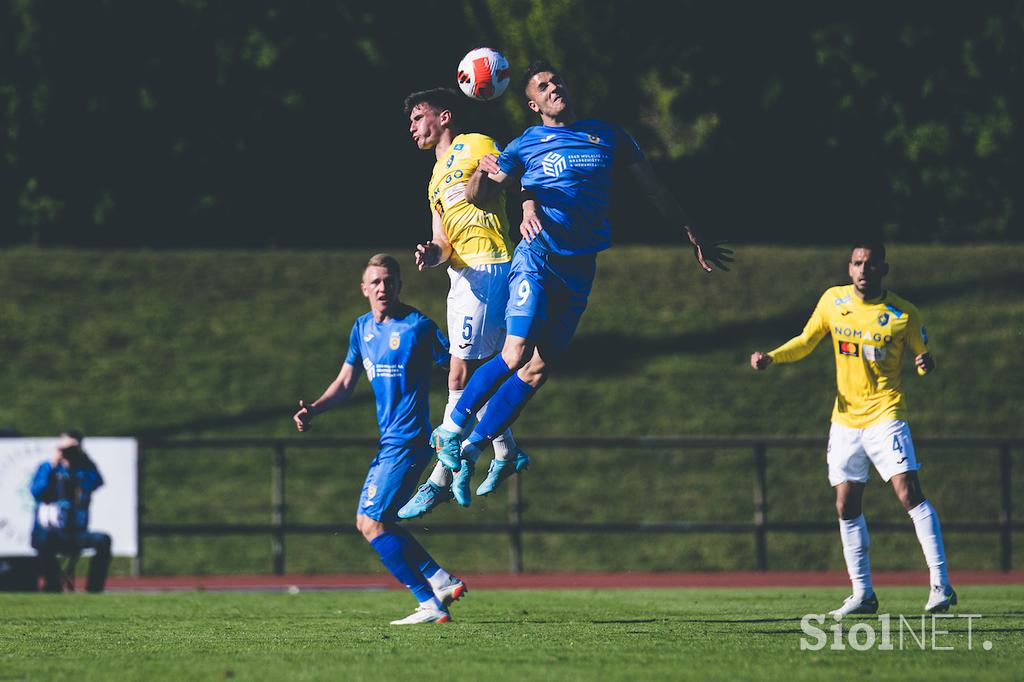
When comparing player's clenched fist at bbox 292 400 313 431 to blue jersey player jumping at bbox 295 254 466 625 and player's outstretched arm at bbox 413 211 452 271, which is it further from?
player's outstretched arm at bbox 413 211 452 271

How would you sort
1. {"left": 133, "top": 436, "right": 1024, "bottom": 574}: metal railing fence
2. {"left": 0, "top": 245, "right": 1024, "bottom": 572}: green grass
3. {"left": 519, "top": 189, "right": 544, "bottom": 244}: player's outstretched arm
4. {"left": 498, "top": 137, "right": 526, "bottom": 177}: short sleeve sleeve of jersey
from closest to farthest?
1. {"left": 519, "top": 189, "right": 544, "bottom": 244}: player's outstretched arm
2. {"left": 498, "top": 137, "right": 526, "bottom": 177}: short sleeve sleeve of jersey
3. {"left": 133, "top": 436, "right": 1024, "bottom": 574}: metal railing fence
4. {"left": 0, "top": 245, "right": 1024, "bottom": 572}: green grass

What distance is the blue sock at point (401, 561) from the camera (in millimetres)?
11133

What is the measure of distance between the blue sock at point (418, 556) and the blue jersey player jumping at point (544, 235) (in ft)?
5.46

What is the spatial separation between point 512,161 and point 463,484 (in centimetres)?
188

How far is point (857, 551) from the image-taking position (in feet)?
38.0

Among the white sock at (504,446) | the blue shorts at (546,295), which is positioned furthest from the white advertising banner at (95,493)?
the blue shorts at (546,295)

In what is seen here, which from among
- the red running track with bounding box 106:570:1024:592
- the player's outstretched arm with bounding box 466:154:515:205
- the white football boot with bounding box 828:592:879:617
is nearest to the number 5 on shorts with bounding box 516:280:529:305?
the player's outstretched arm with bounding box 466:154:515:205

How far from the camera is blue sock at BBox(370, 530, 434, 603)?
11133 mm

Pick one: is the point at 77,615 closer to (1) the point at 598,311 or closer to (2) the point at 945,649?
(2) the point at 945,649

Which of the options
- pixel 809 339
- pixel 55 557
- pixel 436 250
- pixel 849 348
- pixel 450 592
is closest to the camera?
pixel 436 250

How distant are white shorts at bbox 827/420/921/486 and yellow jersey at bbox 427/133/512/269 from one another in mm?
2916

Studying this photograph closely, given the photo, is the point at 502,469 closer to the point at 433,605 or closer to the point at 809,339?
the point at 433,605

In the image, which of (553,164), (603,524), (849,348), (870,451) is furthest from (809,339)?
(603,524)

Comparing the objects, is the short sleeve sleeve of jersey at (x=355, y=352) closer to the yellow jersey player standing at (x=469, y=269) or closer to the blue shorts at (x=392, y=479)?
the blue shorts at (x=392, y=479)
